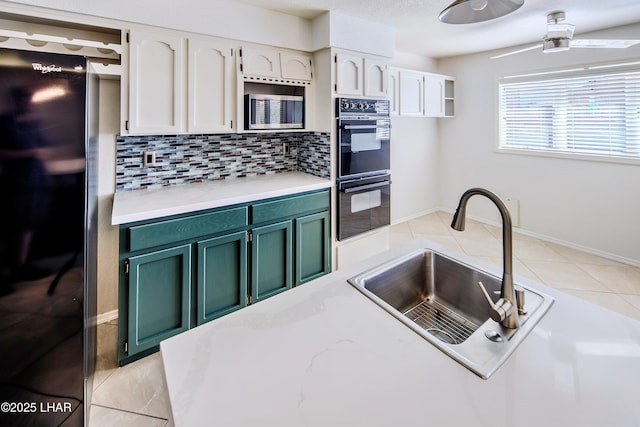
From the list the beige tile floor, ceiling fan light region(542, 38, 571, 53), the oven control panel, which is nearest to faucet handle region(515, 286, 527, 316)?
the beige tile floor

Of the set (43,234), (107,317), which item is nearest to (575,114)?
(43,234)

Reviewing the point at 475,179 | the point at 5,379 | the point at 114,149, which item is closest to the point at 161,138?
the point at 114,149

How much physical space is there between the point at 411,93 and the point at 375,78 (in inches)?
44.7

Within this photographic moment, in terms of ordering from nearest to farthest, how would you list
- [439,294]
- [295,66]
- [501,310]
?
1. [501,310]
2. [439,294]
3. [295,66]

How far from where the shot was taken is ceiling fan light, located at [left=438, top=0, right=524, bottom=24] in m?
1.28

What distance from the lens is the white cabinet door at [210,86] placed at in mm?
2377

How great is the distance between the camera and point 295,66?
2.88 meters

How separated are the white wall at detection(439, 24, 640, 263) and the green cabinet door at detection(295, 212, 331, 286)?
9.64ft

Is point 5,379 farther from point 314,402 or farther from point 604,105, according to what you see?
Answer: point 604,105

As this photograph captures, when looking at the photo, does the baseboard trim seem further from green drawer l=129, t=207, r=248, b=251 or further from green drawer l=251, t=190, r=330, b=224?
green drawer l=251, t=190, r=330, b=224

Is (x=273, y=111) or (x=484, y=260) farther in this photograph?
(x=484, y=260)

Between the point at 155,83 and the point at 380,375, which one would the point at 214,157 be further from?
the point at 380,375

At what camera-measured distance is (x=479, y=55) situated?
4449 mm

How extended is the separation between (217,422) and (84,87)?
1461 mm
